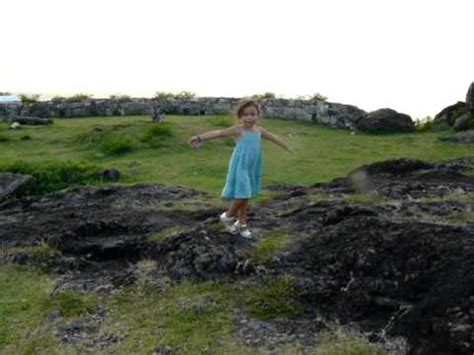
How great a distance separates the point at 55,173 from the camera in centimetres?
1470

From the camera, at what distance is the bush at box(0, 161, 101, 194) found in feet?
47.1

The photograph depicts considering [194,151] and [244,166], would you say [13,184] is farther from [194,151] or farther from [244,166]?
[244,166]

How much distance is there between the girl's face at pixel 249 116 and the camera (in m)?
8.52

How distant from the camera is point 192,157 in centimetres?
1675

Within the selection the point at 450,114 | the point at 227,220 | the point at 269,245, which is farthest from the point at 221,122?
the point at 269,245

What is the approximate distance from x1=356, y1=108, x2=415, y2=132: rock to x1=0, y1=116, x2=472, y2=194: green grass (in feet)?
1.65

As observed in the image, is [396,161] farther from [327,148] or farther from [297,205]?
[327,148]

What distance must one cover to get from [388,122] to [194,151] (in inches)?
244

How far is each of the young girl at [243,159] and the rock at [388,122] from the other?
1301 centimetres

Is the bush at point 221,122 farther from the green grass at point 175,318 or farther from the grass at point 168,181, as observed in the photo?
the green grass at point 175,318

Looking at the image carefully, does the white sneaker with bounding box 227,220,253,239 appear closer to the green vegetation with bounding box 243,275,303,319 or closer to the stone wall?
the green vegetation with bounding box 243,275,303,319

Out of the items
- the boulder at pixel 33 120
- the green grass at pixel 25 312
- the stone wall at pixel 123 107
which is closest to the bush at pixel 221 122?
the stone wall at pixel 123 107

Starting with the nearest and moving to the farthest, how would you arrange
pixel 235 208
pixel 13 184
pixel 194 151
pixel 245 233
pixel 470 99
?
pixel 245 233, pixel 235 208, pixel 13 184, pixel 194 151, pixel 470 99

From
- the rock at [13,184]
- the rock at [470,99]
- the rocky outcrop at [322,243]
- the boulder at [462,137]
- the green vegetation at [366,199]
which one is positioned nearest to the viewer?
the rocky outcrop at [322,243]
